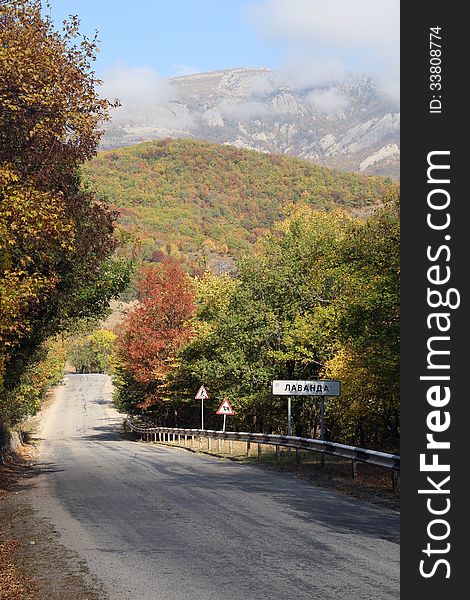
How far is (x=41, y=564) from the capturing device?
33.3 feet

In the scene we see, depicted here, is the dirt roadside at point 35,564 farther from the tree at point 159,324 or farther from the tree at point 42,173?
the tree at point 159,324

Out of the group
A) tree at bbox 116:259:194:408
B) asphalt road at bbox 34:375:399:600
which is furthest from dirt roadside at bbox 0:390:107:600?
tree at bbox 116:259:194:408

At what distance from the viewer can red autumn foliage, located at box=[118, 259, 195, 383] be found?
2158 inches

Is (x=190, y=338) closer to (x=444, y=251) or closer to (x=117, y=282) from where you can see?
(x=117, y=282)

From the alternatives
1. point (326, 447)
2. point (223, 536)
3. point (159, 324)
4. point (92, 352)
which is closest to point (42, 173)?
point (223, 536)

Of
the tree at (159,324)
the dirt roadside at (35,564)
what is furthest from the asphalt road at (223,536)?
the tree at (159,324)

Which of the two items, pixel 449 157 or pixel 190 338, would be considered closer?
pixel 449 157

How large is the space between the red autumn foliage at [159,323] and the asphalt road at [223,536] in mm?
33473

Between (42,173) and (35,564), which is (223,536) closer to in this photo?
(35,564)

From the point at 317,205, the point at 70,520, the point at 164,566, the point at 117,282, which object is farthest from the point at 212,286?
the point at 317,205

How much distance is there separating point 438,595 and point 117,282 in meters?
17.9

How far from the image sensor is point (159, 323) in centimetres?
5619

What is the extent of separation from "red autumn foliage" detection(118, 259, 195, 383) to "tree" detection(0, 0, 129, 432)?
3367 centimetres

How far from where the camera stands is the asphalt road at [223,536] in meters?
8.70
